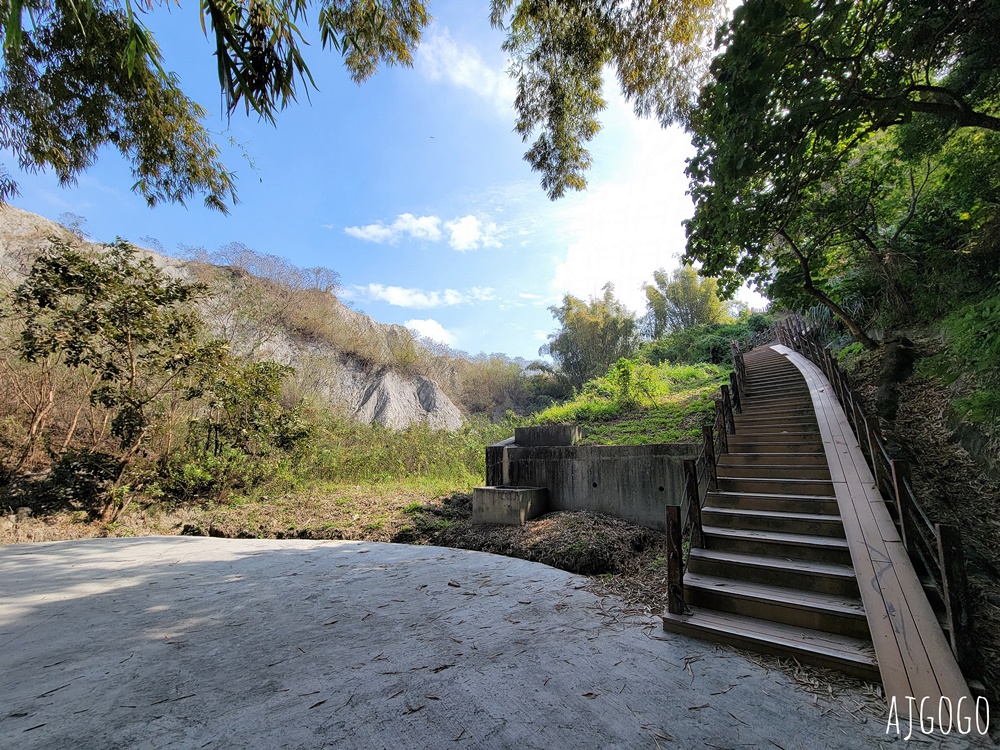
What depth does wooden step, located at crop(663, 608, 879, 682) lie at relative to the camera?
2.15 meters

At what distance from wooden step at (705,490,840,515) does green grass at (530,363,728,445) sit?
6.69 ft

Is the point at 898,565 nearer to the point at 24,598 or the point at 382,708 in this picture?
the point at 382,708

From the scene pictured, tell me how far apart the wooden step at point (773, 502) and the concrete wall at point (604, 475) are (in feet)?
1.40

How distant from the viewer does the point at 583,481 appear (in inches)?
226

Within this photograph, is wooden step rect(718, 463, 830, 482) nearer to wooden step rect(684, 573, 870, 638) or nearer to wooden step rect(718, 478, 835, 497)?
wooden step rect(718, 478, 835, 497)

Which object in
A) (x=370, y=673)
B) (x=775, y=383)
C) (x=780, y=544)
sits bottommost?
(x=370, y=673)

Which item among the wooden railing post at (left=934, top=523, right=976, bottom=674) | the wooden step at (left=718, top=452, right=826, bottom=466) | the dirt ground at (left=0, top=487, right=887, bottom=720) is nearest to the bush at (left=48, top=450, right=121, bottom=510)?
the dirt ground at (left=0, top=487, right=887, bottom=720)

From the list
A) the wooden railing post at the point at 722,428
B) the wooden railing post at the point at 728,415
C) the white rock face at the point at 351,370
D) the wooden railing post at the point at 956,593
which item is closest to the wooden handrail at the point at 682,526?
the wooden railing post at the point at 722,428

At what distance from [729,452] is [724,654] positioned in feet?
11.7

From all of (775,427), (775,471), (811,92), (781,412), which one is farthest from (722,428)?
(811,92)

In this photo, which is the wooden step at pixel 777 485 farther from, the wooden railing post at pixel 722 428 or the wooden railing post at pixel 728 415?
the wooden railing post at pixel 728 415

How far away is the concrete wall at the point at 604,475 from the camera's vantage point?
200 inches

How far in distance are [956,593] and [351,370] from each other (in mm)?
17527

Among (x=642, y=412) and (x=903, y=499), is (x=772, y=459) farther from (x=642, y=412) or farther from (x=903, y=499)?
(x=642, y=412)
